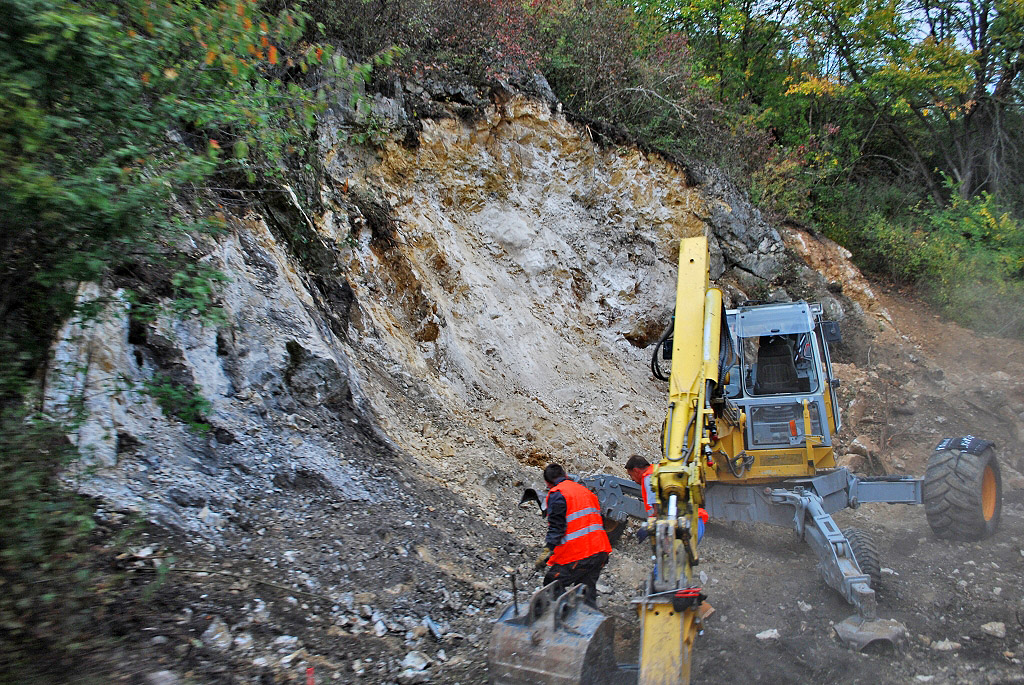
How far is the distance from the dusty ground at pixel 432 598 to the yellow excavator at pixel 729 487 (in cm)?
39

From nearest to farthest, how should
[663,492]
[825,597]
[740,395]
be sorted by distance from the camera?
[663,492] < [825,597] < [740,395]

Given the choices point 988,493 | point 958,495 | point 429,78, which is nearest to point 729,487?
point 958,495

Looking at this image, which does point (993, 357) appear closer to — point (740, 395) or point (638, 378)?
point (638, 378)

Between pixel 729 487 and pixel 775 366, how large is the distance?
1.63 metres

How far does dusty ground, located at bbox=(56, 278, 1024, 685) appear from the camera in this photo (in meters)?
4.09

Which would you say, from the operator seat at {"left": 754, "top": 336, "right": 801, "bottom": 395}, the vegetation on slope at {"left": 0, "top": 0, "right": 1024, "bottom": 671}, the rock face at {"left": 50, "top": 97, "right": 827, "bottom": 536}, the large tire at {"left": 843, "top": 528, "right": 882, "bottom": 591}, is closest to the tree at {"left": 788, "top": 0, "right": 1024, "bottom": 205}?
the vegetation on slope at {"left": 0, "top": 0, "right": 1024, "bottom": 671}

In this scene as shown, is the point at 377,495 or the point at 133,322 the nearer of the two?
the point at 133,322

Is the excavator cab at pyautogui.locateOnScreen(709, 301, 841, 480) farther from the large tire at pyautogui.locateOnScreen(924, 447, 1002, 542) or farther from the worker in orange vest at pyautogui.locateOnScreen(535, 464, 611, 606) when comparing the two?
the worker in orange vest at pyautogui.locateOnScreen(535, 464, 611, 606)

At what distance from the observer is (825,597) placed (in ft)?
20.2

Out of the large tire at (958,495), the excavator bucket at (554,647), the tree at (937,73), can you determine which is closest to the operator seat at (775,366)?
the large tire at (958,495)

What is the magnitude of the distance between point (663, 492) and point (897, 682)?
2.02 metres

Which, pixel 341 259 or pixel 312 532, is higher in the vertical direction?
pixel 341 259

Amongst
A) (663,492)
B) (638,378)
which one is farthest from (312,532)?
(638,378)

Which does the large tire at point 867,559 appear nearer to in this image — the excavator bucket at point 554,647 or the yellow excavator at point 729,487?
the yellow excavator at point 729,487
